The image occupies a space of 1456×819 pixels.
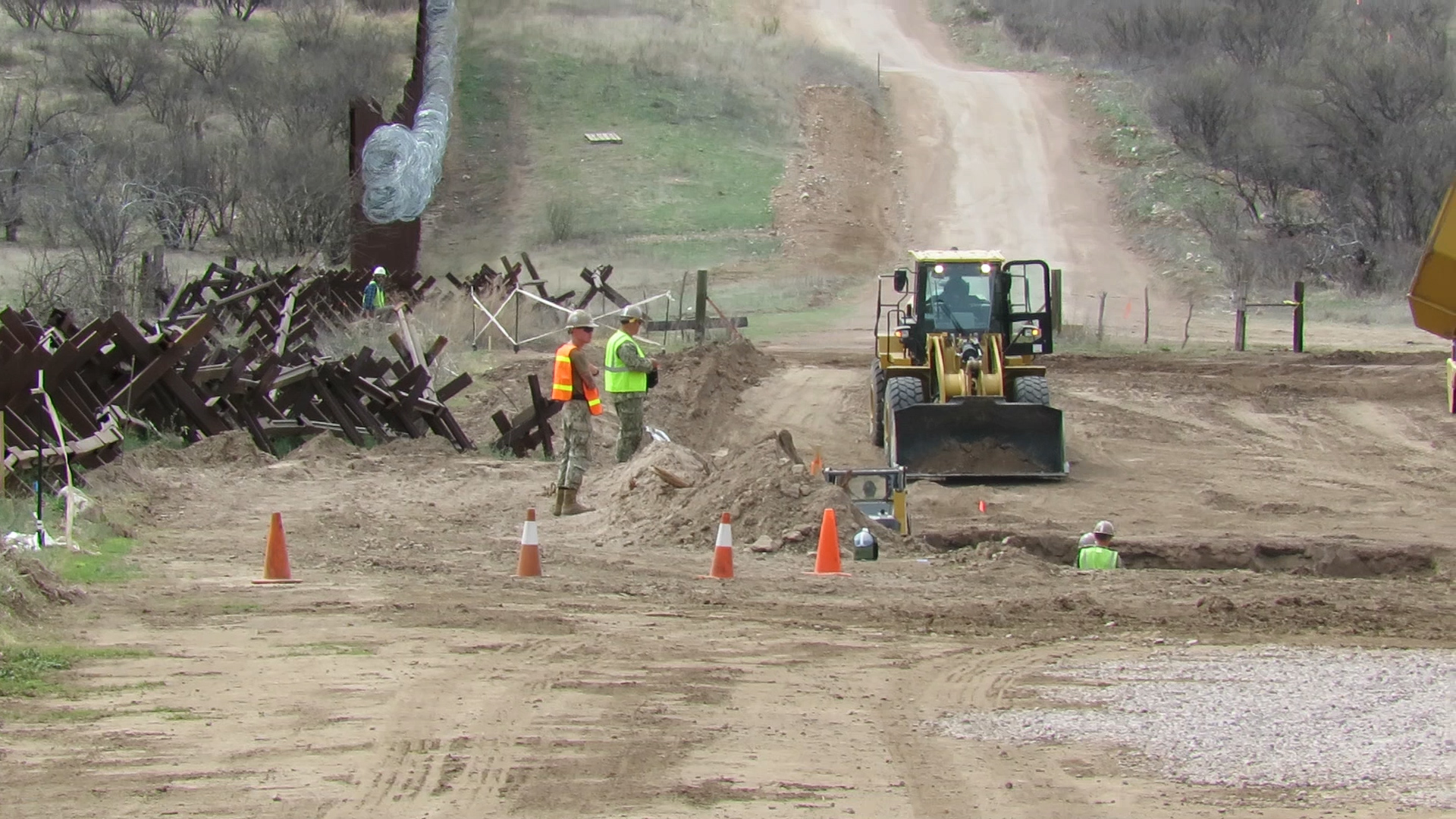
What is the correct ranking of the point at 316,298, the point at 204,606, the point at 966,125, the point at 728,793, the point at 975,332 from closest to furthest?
the point at 728,793, the point at 204,606, the point at 975,332, the point at 316,298, the point at 966,125

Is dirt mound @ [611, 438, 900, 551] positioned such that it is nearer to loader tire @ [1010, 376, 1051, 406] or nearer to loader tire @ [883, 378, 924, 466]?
loader tire @ [883, 378, 924, 466]

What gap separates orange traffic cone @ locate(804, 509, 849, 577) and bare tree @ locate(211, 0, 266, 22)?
5929cm

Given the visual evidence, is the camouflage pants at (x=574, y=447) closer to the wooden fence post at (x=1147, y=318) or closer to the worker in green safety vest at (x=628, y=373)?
the worker in green safety vest at (x=628, y=373)

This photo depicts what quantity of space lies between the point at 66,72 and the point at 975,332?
46.9 m

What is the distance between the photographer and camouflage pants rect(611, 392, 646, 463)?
53.2ft

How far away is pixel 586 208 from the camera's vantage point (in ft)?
159

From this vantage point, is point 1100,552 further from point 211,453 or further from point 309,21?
point 309,21

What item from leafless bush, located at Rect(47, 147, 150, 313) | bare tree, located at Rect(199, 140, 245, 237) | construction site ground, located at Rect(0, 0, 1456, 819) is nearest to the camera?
construction site ground, located at Rect(0, 0, 1456, 819)

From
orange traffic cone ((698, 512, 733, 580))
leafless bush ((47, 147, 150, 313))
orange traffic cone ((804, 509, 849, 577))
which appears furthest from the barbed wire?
orange traffic cone ((698, 512, 733, 580))

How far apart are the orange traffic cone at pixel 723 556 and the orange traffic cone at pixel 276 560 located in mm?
2757

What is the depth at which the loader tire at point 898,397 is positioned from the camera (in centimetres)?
1966

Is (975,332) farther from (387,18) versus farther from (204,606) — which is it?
(387,18)

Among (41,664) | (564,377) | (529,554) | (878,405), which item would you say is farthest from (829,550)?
(878,405)

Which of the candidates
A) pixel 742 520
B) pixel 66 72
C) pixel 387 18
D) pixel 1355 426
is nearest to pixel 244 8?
pixel 387 18
